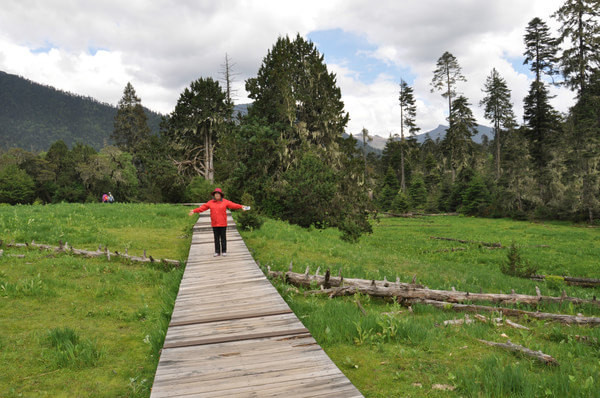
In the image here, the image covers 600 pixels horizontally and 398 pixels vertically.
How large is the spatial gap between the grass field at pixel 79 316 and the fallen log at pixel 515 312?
6.08 metres

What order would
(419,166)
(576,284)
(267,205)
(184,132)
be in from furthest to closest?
(419,166) → (184,132) → (267,205) → (576,284)

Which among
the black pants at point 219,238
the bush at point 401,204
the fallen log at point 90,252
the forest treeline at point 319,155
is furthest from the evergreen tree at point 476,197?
the fallen log at point 90,252

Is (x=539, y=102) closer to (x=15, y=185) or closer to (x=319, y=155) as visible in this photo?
(x=319, y=155)

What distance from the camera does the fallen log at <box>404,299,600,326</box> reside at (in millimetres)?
6867

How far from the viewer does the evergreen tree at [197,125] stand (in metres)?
49.0

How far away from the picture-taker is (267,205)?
88.0ft

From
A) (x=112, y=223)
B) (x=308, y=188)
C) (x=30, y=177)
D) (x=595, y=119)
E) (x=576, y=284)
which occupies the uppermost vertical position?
(x=595, y=119)

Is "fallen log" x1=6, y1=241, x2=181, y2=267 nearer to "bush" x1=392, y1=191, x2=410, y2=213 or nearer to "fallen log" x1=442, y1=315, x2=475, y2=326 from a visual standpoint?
"fallen log" x1=442, y1=315, x2=475, y2=326

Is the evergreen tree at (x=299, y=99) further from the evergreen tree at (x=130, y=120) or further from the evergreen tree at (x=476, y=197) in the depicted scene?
the evergreen tree at (x=130, y=120)

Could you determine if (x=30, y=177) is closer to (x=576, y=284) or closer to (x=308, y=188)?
(x=308, y=188)

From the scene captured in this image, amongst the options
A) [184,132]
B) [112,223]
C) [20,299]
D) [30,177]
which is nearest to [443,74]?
[184,132]

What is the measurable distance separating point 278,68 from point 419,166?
6629cm

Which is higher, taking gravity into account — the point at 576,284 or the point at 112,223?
the point at 112,223

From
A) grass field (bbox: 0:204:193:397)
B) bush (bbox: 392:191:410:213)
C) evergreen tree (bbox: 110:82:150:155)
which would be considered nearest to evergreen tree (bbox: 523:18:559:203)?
bush (bbox: 392:191:410:213)
